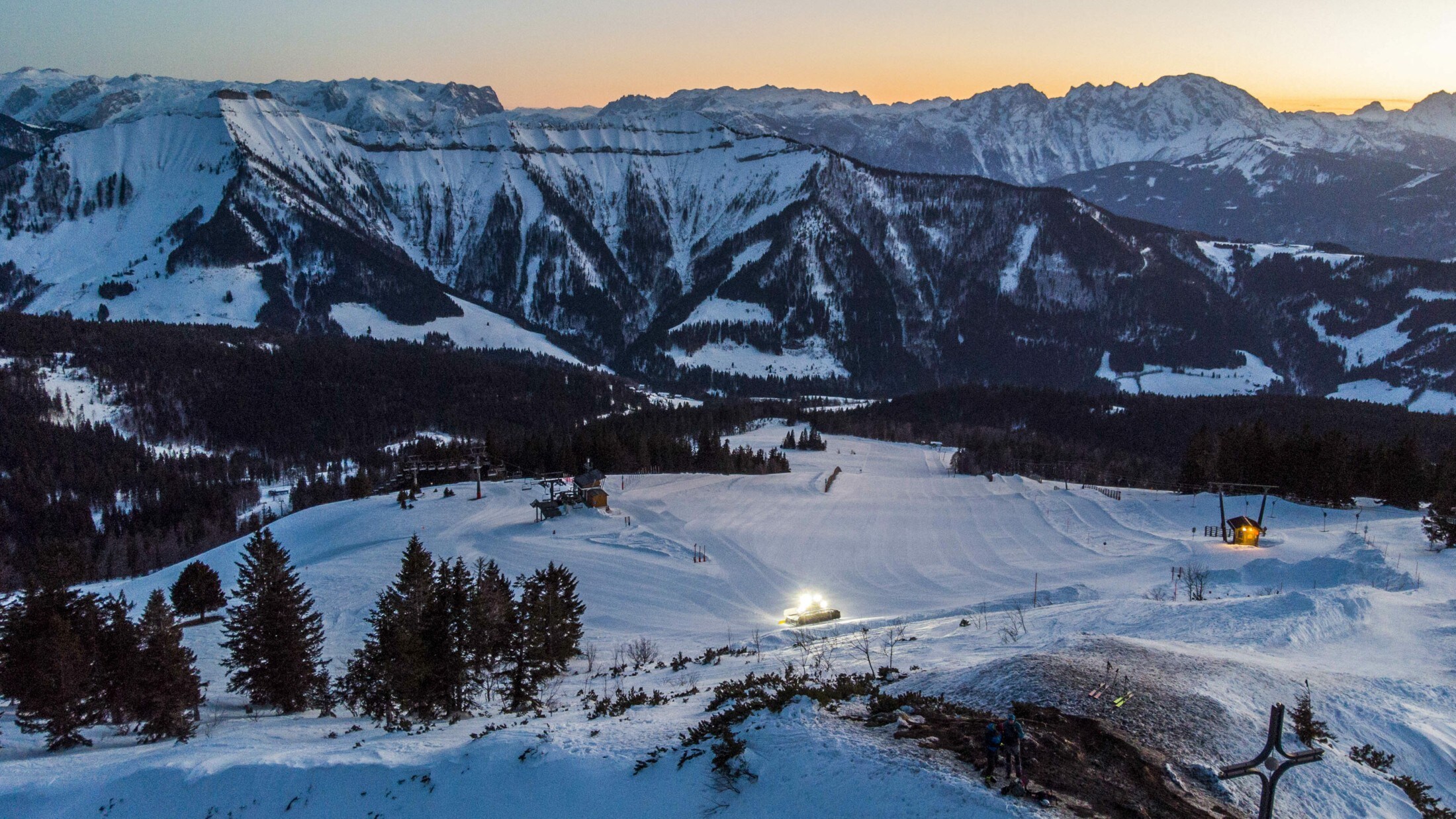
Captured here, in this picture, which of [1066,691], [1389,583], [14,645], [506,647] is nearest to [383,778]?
[506,647]

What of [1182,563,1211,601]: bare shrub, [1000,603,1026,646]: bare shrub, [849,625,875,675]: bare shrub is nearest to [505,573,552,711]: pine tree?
[849,625,875,675]: bare shrub

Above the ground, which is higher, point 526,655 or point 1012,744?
point 1012,744

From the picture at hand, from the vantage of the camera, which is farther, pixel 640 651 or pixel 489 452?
pixel 489 452

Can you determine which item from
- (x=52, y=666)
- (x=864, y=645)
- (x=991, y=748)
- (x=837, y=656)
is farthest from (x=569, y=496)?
(x=991, y=748)

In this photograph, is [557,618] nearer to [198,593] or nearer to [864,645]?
[864,645]

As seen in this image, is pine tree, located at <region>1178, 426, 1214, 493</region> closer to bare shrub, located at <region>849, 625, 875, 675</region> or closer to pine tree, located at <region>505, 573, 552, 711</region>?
bare shrub, located at <region>849, 625, 875, 675</region>

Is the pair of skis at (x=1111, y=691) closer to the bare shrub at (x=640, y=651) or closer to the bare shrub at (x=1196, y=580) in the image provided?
the bare shrub at (x=640, y=651)
